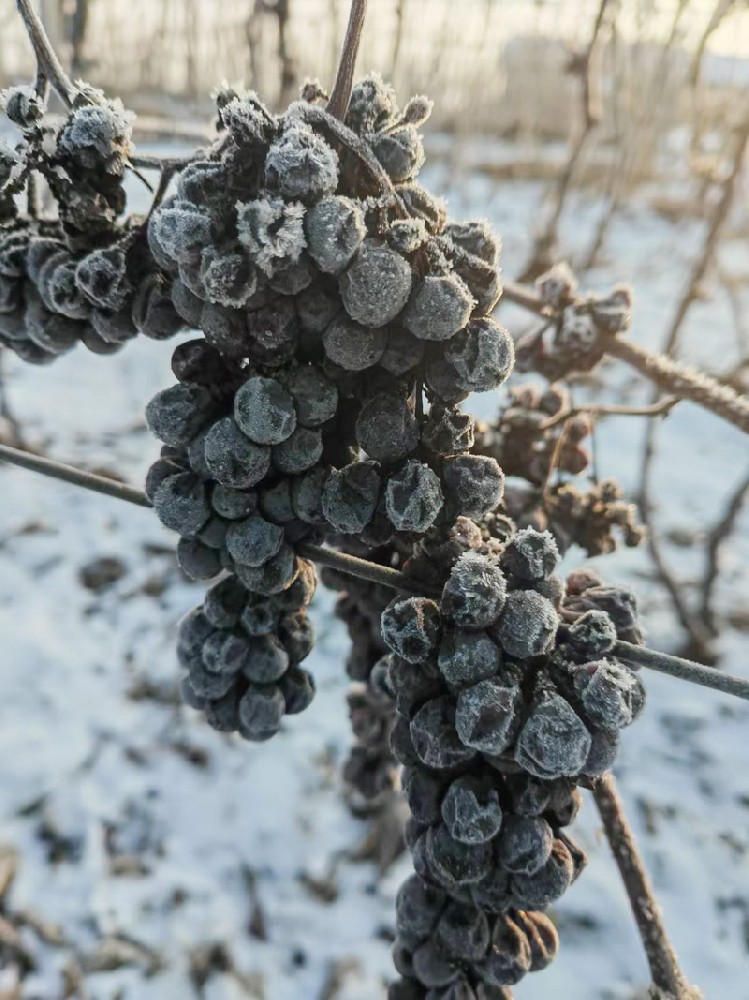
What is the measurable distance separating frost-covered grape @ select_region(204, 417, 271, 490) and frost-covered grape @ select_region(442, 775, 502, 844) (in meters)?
0.30

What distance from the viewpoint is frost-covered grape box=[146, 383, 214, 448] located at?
1.94 feet

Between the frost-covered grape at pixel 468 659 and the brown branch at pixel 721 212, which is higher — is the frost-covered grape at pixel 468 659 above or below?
below

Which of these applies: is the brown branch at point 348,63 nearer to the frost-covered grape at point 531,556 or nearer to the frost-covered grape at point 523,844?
the frost-covered grape at point 531,556

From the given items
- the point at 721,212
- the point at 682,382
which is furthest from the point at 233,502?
the point at 721,212

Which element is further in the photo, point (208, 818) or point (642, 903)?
point (208, 818)

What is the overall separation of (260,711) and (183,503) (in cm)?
25

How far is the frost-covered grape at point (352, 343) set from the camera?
524 mm

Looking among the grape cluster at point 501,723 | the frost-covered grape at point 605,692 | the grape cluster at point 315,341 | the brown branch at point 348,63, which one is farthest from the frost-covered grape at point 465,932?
the brown branch at point 348,63

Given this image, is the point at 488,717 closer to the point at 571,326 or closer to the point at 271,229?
the point at 271,229

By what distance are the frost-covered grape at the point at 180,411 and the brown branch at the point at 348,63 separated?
238mm

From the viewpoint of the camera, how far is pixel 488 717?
551mm

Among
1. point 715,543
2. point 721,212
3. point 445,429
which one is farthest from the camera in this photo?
point 715,543

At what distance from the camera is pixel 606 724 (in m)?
0.55

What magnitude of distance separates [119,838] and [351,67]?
1670 mm
